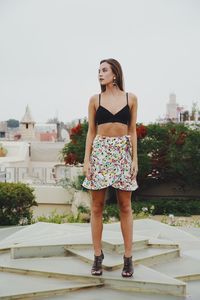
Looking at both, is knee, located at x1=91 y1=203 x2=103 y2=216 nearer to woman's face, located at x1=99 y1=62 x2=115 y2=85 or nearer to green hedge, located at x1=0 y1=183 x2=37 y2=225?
woman's face, located at x1=99 y1=62 x2=115 y2=85

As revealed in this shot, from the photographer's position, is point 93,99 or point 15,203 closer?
point 93,99

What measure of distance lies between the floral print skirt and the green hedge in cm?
493

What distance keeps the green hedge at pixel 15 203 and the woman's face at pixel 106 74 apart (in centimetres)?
507

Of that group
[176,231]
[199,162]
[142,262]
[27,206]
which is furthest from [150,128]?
[142,262]

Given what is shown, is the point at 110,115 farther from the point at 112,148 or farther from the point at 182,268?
the point at 182,268

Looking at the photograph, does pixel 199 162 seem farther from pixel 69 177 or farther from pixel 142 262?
pixel 142 262

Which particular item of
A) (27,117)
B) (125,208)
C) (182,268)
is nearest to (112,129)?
(125,208)

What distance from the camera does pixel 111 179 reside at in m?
3.57

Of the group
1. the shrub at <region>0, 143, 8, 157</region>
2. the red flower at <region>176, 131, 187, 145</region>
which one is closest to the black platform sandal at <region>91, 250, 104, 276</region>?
the red flower at <region>176, 131, 187, 145</region>

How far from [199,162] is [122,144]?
1006cm

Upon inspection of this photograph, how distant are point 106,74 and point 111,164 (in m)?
0.70

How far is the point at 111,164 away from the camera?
3605 mm

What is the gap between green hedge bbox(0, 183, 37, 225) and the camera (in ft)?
27.3

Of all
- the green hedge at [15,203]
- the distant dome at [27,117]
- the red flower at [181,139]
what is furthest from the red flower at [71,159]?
the distant dome at [27,117]
